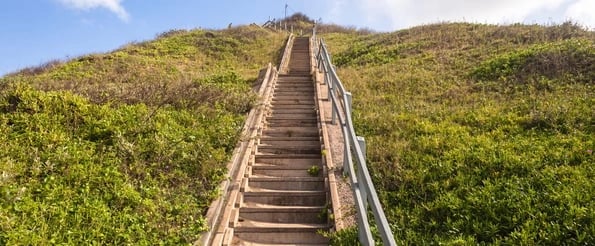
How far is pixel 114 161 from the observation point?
6660 mm

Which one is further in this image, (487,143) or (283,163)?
(283,163)

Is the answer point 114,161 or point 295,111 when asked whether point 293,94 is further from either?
point 114,161

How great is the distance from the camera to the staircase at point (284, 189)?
5.90 m

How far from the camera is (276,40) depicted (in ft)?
107

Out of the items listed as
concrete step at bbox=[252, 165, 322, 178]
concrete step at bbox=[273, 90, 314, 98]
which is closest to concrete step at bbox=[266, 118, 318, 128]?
concrete step at bbox=[273, 90, 314, 98]

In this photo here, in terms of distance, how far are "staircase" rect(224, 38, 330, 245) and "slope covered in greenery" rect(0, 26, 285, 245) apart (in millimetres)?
576

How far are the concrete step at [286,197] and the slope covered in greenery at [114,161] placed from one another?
606 mm

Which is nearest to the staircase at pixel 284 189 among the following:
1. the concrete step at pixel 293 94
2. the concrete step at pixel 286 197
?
the concrete step at pixel 286 197

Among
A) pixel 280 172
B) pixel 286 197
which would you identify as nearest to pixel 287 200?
pixel 286 197

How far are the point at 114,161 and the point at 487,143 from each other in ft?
20.0

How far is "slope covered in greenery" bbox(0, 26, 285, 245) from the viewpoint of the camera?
4.97m

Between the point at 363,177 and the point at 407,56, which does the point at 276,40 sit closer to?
the point at 407,56

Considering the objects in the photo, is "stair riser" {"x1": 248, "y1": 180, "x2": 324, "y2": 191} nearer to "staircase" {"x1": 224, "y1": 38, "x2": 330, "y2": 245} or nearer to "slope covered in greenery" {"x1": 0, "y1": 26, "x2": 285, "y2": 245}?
"staircase" {"x1": 224, "y1": 38, "x2": 330, "y2": 245}

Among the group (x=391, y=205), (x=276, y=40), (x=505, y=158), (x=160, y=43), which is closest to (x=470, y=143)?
(x=505, y=158)
